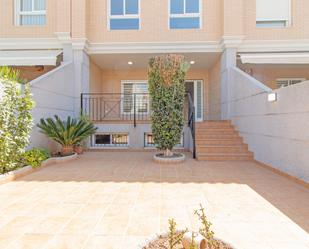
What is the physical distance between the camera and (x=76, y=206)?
10.9ft

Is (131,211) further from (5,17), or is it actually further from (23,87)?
(5,17)

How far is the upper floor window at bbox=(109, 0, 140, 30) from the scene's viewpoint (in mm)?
9789

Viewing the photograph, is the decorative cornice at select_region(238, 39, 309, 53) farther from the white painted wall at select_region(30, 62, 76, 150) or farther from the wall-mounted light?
the white painted wall at select_region(30, 62, 76, 150)

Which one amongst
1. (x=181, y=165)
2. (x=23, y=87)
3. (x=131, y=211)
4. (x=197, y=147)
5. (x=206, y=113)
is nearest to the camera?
(x=131, y=211)

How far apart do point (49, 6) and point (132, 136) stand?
7.33m

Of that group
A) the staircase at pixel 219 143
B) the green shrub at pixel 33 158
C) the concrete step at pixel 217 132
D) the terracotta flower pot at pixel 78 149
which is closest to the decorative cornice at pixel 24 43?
the terracotta flower pot at pixel 78 149

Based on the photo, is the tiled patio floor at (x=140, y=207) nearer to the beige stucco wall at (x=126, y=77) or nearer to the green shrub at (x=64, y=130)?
the green shrub at (x=64, y=130)

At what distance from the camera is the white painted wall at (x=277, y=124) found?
14.4 feet

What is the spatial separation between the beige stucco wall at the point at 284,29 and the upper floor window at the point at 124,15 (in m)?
4.96

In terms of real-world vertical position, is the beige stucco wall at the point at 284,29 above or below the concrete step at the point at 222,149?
above

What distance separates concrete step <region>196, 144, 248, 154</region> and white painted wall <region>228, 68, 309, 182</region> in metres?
0.29

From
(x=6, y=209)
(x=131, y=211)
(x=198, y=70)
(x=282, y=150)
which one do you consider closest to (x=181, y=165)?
(x=282, y=150)

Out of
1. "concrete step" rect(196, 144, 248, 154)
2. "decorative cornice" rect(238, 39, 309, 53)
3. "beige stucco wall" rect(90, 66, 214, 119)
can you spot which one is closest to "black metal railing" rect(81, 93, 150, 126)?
"beige stucco wall" rect(90, 66, 214, 119)

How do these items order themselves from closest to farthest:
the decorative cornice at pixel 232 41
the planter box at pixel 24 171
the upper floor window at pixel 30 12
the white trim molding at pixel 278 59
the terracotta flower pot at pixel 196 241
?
the terracotta flower pot at pixel 196 241, the planter box at pixel 24 171, the white trim molding at pixel 278 59, the decorative cornice at pixel 232 41, the upper floor window at pixel 30 12
